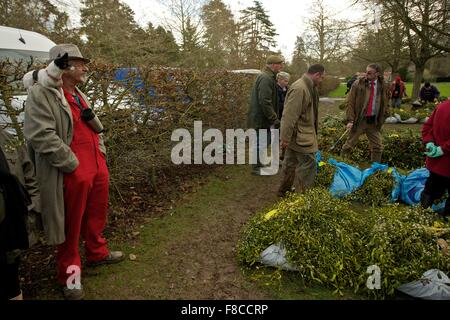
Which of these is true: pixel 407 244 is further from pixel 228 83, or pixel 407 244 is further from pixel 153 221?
pixel 228 83

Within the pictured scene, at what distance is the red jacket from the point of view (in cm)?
379

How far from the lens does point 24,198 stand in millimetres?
2162

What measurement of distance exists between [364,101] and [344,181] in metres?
2.08

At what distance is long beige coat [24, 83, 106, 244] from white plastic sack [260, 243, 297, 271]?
6.38 feet

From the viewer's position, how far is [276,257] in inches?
133

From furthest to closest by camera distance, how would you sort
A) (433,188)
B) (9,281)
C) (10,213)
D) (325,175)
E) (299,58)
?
(299,58)
(325,175)
(433,188)
(9,281)
(10,213)

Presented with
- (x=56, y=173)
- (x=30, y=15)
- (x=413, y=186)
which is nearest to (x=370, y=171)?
(x=413, y=186)

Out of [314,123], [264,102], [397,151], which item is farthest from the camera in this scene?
[397,151]

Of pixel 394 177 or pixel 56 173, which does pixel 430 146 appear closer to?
pixel 394 177

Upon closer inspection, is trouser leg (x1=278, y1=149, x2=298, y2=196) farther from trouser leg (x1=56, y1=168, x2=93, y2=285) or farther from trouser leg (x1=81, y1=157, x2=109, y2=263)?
trouser leg (x1=56, y1=168, x2=93, y2=285)

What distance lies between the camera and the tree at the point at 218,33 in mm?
21391

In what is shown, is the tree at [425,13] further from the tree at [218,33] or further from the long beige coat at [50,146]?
the long beige coat at [50,146]

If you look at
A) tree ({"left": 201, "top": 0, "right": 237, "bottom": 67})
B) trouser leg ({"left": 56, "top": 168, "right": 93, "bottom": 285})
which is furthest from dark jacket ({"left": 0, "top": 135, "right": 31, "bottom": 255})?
tree ({"left": 201, "top": 0, "right": 237, "bottom": 67})
